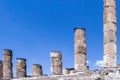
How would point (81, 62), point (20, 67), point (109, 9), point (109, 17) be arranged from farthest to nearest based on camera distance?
point (20, 67) < point (81, 62) < point (109, 9) < point (109, 17)

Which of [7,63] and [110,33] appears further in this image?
[7,63]

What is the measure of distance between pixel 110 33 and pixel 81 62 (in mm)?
3635

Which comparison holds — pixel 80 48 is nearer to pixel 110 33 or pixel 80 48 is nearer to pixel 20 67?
pixel 110 33

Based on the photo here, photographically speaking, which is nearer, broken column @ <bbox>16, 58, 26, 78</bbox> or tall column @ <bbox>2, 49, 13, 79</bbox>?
tall column @ <bbox>2, 49, 13, 79</bbox>

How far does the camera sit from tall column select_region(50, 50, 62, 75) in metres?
25.8

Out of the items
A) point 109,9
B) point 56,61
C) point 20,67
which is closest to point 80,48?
point 56,61

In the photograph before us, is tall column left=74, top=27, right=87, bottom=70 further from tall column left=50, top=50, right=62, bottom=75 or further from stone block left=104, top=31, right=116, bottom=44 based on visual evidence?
tall column left=50, top=50, right=62, bottom=75

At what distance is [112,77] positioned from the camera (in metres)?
14.4

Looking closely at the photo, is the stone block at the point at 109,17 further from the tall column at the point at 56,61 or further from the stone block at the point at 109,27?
the tall column at the point at 56,61

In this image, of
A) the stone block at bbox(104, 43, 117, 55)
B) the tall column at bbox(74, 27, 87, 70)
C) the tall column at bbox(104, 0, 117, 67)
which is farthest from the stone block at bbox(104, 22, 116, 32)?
the tall column at bbox(74, 27, 87, 70)

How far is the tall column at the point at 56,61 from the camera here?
25.8m

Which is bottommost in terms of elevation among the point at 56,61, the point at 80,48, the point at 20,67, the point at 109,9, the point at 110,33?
the point at 20,67

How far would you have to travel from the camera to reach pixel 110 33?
20.4 m

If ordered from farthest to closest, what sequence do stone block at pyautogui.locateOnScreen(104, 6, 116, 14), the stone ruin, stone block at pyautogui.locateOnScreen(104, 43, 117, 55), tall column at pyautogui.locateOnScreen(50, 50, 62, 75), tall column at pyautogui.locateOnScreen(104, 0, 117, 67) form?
tall column at pyautogui.locateOnScreen(50, 50, 62, 75) → stone block at pyautogui.locateOnScreen(104, 6, 116, 14) → stone block at pyautogui.locateOnScreen(104, 43, 117, 55) → tall column at pyautogui.locateOnScreen(104, 0, 117, 67) → the stone ruin
